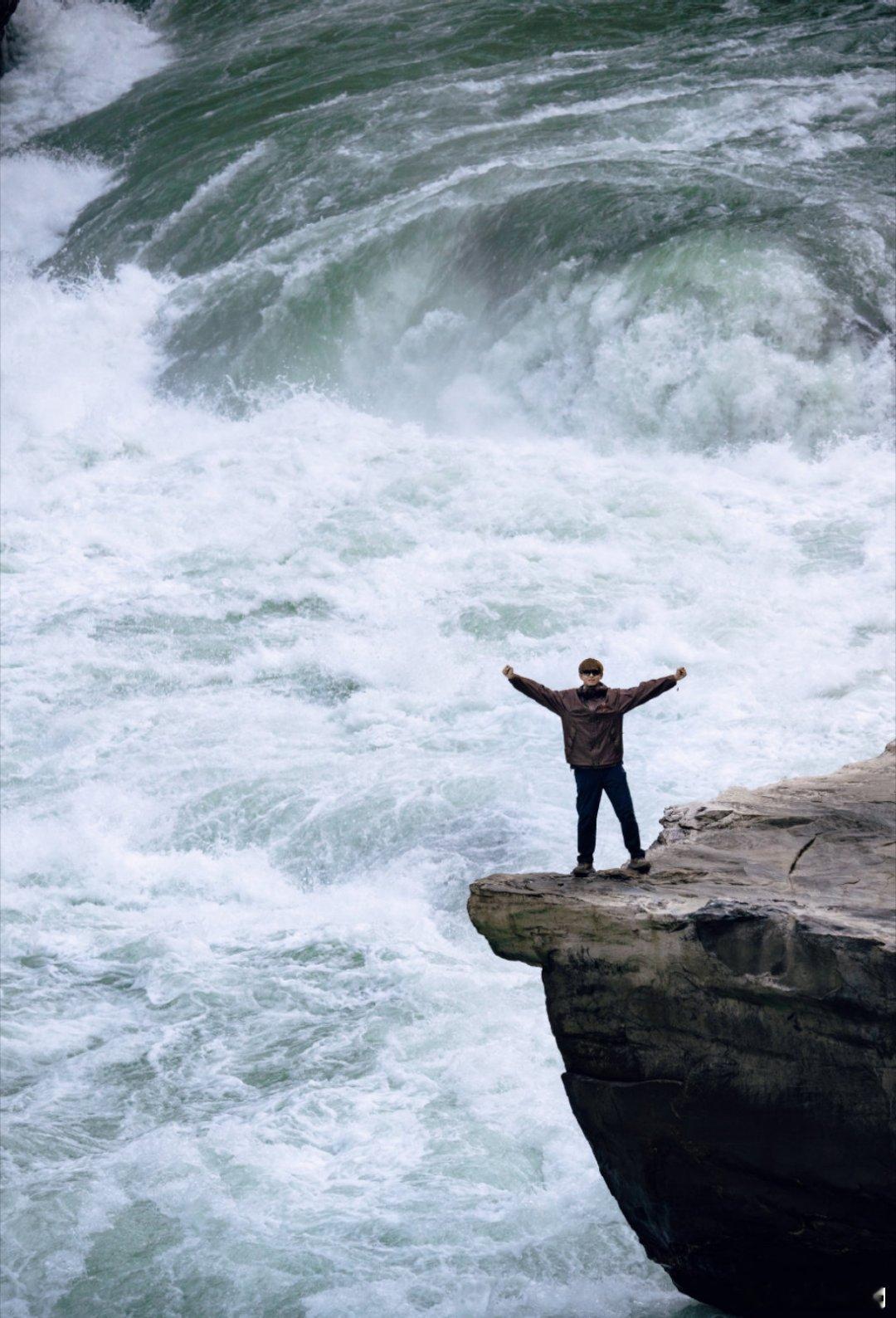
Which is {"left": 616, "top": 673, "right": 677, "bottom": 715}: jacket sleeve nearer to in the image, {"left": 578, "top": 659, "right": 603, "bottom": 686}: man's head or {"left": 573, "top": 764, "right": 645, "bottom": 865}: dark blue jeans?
{"left": 578, "top": 659, "right": 603, "bottom": 686}: man's head

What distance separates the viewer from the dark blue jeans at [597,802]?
21.1ft

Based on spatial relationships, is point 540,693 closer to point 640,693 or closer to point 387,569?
point 640,693

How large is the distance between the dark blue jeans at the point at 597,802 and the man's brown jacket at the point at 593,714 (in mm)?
54

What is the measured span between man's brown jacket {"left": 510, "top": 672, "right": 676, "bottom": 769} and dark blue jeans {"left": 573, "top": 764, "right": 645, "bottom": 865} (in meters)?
0.05

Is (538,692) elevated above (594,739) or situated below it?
above

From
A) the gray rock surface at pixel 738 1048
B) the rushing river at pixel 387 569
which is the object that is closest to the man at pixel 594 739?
the gray rock surface at pixel 738 1048

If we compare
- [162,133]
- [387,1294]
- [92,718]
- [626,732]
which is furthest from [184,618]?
[162,133]

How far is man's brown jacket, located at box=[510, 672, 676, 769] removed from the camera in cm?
633

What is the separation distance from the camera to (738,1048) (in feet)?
19.5

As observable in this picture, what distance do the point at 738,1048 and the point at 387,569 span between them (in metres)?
9.09

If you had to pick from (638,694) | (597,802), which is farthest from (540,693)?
(597,802)

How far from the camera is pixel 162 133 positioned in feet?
81.3

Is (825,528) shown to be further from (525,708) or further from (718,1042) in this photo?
(718,1042)

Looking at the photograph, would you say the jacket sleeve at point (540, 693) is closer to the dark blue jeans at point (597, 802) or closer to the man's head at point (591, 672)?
the man's head at point (591, 672)
